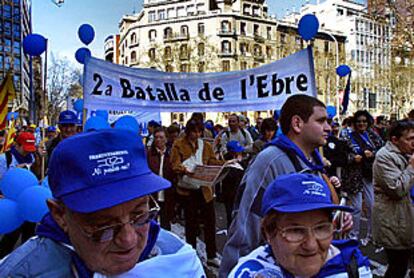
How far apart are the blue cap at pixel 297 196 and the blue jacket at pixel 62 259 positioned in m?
0.48

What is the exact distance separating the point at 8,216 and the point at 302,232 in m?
1.90

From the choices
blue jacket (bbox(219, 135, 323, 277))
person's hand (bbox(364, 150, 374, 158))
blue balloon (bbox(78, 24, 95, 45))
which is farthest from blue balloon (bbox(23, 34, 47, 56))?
blue jacket (bbox(219, 135, 323, 277))

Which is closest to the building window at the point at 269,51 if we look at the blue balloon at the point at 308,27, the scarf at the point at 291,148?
the blue balloon at the point at 308,27

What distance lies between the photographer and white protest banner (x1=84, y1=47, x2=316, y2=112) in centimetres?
577

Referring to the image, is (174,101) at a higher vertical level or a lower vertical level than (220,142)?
higher

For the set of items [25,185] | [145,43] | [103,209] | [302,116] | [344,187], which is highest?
[145,43]

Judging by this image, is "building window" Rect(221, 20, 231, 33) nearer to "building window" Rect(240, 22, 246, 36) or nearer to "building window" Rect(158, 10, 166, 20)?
"building window" Rect(240, 22, 246, 36)

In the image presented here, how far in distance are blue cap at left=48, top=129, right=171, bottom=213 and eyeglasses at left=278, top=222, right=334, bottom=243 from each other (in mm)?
682

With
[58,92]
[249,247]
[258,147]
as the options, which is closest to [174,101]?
[258,147]

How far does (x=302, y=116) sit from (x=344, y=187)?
435 cm

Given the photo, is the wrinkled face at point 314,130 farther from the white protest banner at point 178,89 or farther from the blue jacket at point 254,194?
the white protest banner at point 178,89

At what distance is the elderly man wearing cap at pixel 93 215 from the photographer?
4.18ft

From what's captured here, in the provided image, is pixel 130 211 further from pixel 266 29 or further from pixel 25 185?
pixel 266 29

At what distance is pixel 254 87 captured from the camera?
5902mm
